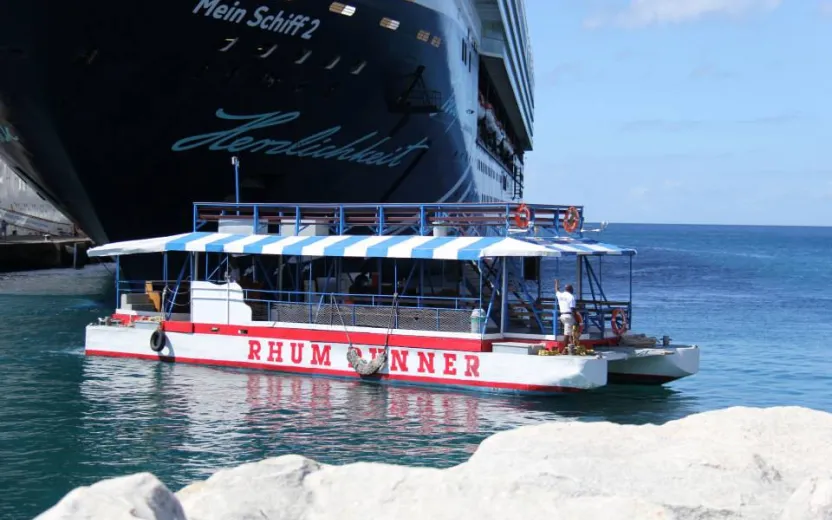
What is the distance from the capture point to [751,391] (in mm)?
25594

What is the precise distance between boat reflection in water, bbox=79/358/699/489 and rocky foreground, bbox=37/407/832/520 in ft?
19.9

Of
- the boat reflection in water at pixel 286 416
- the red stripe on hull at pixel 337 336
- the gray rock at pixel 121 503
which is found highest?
the red stripe on hull at pixel 337 336

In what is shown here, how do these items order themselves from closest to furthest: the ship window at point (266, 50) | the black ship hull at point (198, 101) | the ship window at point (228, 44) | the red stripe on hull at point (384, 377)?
1. the red stripe on hull at point (384, 377)
2. the black ship hull at point (198, 101)
3. the ship window at point (228, 44)
4. the ship window at point (266, 50)

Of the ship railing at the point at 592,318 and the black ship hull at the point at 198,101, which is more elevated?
the black ship hull at the point at 198,101

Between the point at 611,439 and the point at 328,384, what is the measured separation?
13.0 meters

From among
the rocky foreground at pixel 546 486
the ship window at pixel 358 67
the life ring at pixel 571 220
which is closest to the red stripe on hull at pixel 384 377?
the life ring at pixel 571 220

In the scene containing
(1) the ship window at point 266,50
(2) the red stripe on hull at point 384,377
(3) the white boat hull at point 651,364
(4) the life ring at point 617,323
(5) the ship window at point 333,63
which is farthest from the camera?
(5) the ship window at point 333,63

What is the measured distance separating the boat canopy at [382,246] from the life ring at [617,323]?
1268 millimetres

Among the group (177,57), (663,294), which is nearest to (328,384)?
(177,57)

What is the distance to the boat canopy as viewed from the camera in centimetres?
2230

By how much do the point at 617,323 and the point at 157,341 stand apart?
10.6 meters

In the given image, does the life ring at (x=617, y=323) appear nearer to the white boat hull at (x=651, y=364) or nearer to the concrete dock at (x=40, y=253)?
the white boat hull at (x=651, y=364)

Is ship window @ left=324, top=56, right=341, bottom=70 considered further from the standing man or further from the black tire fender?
the standing man

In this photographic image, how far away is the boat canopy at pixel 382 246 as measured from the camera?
2230cm
